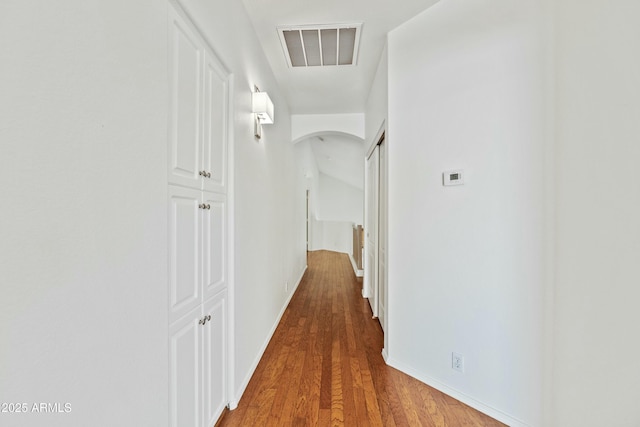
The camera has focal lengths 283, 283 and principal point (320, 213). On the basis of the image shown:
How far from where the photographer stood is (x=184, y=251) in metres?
1.27

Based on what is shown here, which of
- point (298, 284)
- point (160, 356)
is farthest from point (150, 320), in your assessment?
point (298, 284)

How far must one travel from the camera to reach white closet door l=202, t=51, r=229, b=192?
1.50 metres

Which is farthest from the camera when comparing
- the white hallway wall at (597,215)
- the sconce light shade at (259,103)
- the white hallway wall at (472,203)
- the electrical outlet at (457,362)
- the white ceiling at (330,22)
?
the sconce light shade at (259,103)

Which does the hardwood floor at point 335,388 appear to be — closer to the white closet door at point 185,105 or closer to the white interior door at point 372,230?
the white interior door at point 372,230

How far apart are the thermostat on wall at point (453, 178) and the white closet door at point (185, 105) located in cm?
162

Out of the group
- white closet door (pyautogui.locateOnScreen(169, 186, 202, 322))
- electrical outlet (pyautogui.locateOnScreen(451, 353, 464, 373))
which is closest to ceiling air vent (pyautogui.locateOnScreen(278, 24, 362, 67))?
white closet door (pyautogui.locateOnScreen(169, 186, 202, 322))

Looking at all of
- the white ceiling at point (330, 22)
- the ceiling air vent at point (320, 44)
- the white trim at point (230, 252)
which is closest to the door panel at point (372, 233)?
the white ceiling at point (330, 22)

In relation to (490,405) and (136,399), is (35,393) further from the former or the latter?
(490,405)

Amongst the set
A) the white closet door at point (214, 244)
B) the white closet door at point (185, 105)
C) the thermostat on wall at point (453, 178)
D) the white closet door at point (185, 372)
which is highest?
the white closet door at point (185, 105)

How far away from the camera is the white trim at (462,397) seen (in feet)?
5.56

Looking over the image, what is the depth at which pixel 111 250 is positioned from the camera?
2.67 feet

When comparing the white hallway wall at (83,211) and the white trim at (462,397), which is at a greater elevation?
the white hallway wall at (83,211)

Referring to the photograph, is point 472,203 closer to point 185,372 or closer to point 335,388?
point 335,388

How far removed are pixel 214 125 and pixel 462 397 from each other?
2350 mm
